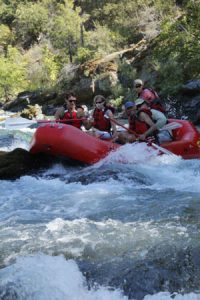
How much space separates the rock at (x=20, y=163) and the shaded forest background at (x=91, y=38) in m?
4.94

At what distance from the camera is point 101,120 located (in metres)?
7.71

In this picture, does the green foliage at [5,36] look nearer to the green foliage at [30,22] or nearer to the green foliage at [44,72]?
the green foliage at [30,22]

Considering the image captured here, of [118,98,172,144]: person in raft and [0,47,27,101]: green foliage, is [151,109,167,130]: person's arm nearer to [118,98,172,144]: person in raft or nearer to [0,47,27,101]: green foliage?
[118,98,172,144]: person in raft

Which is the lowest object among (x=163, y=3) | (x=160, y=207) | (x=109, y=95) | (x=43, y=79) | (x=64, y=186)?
(x=43, y=79)

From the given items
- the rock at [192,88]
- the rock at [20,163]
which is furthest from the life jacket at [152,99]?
the rock at [192,88]

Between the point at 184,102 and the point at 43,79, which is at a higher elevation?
the point at 184,102

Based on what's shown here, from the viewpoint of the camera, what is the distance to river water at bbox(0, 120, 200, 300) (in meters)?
3.17

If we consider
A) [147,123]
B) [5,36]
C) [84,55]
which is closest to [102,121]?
[147,123]

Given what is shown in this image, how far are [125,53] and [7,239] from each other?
1976cm

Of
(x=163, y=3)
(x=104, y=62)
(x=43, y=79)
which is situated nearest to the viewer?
(x=104, y=62)

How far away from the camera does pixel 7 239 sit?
4.11m

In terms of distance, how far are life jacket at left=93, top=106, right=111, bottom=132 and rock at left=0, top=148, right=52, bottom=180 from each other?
1149 mm

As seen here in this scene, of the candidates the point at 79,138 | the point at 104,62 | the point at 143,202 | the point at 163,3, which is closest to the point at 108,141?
the point at 79,138

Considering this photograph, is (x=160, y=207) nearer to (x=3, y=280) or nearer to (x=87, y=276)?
(x=87, y=276)
